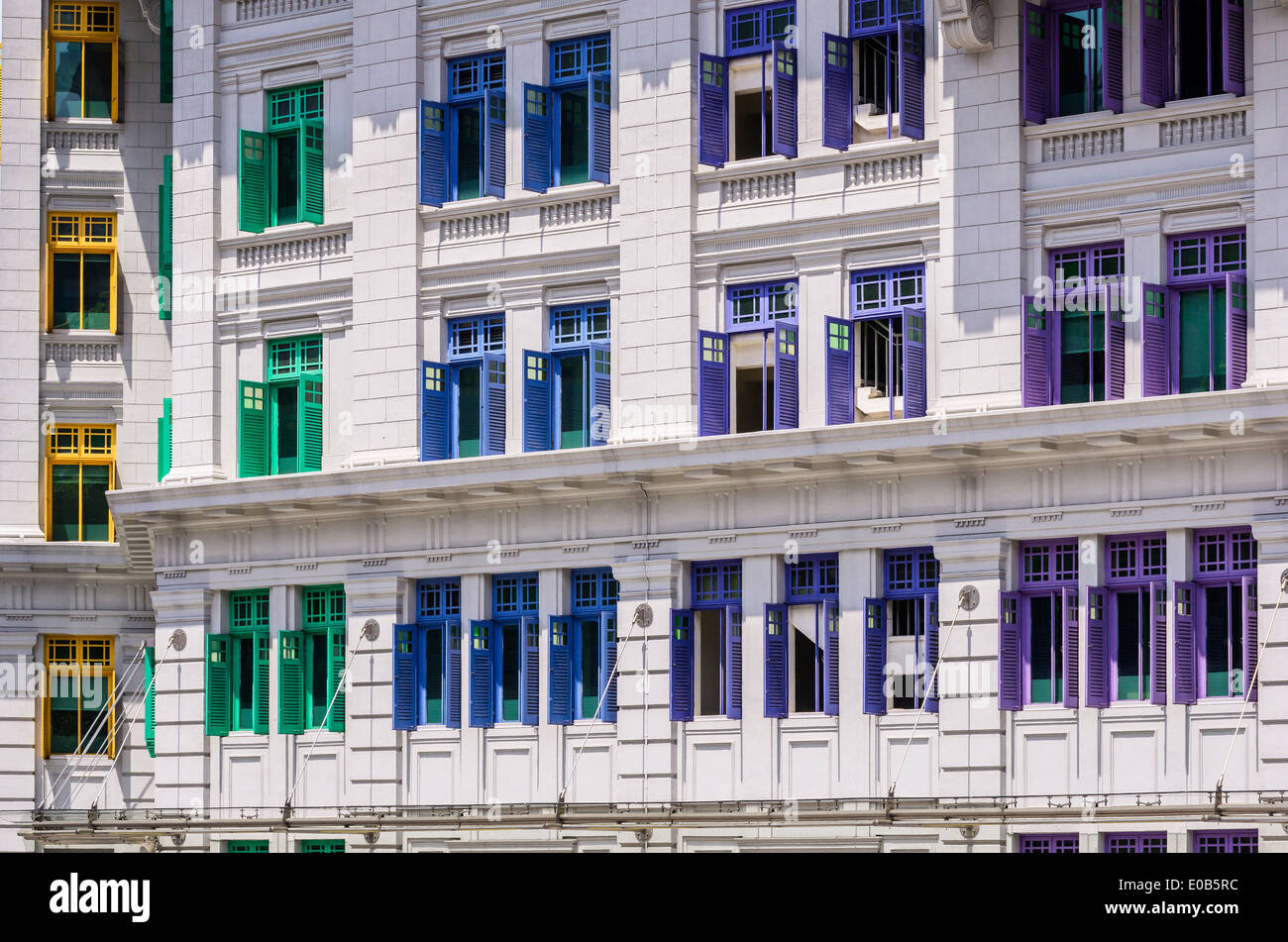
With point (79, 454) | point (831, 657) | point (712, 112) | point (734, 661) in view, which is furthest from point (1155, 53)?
point (79, 454)

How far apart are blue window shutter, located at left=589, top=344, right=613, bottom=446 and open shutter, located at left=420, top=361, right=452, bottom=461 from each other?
8.60 ft

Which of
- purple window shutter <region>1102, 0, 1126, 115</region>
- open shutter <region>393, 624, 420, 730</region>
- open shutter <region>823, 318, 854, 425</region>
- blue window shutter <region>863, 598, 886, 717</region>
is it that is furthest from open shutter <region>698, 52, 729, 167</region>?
open shutter <region>393, 624, 420, 730</region>

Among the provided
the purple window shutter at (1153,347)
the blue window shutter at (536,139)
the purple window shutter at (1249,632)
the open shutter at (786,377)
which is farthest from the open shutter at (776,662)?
the blue window shutter at (536,139)

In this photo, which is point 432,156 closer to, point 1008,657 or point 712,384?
point 712,384

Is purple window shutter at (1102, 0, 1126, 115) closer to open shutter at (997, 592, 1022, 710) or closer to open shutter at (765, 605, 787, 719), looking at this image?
open shutter at (997, 592, 1022, 710)

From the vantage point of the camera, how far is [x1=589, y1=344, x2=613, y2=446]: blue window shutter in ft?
115

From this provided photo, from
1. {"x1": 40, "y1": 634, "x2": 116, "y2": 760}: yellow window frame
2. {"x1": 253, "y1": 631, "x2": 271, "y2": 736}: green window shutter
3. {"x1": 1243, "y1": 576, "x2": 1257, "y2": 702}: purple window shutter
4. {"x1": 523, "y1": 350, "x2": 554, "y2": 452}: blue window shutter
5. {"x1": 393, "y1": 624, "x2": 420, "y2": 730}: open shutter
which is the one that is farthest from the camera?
{"x1": 40, "y1": 634, "x2": 116, "y2": 760}: yellow window frame

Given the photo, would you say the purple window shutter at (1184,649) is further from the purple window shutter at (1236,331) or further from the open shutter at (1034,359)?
the open shutter at (1034,359)

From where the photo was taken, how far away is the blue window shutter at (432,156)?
37.0 meters

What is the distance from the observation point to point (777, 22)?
34.0 meters

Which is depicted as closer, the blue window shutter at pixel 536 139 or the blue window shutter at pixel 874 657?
the blue window shutter at pixel 874 657

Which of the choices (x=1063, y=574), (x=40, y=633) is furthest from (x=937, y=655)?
(x=40, y=633)

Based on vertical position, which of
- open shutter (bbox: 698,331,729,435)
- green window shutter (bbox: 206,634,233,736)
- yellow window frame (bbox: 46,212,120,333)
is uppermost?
yellow window frame (bbox: 46,212,120,333)

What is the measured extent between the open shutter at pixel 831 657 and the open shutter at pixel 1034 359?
13.2ft
